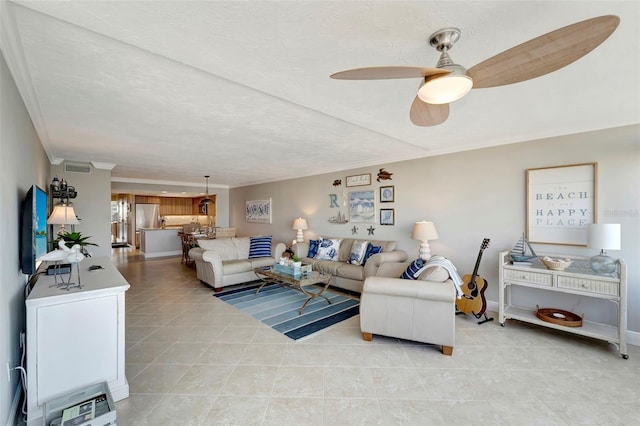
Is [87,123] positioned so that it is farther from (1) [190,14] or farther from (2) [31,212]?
(1) [190,14]

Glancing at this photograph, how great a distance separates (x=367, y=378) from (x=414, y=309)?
31.9 inches

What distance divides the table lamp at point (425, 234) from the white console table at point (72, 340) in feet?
11.9

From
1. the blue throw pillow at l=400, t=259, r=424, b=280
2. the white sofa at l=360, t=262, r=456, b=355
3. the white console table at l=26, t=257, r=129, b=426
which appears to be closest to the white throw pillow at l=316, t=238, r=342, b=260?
the blue throw pillow at l=400, t=259, r=424, b=280

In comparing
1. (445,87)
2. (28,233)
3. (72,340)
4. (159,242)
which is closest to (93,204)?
(28,233)

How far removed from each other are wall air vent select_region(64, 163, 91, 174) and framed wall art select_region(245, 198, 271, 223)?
12.9 ft

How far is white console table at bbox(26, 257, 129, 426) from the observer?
1688mm

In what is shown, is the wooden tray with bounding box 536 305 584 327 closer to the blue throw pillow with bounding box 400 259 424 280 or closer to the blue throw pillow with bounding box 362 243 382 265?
the blue throw pillow with bounding box 400 259 424 280

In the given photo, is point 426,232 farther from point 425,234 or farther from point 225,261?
point 225,261

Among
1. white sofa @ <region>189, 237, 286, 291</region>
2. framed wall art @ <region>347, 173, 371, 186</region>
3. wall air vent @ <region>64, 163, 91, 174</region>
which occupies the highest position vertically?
wall air vent @ <region>64, 163, 91, 174</region>

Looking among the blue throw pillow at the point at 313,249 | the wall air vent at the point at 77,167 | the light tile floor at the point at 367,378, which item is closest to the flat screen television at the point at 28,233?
the light tile floor at the point at 367,378

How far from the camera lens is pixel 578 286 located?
2744mm

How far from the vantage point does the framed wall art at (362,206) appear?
5.12 metres

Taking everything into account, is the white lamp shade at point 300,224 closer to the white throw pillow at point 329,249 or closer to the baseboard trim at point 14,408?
the white throw pillow at point 329,249

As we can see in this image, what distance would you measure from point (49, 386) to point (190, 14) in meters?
2.42
